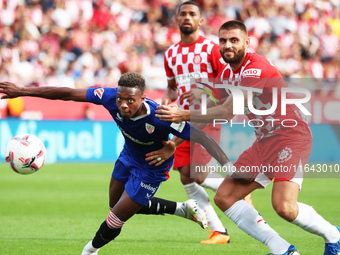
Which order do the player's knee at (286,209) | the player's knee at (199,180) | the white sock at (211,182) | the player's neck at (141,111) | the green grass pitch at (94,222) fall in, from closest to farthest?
the player's knee at (286,209) < the player's neck at (141,111) < the green grass pitch at (94,222) < the player's knee at (199,180) < the white sock at (211,182)

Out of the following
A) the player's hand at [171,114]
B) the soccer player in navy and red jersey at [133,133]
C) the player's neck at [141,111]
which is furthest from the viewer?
the player's neck at [141,111]

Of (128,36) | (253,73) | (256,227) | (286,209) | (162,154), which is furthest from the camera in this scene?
(128,36)

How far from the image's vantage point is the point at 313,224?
5.62 meters

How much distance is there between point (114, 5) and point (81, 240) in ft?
49.2

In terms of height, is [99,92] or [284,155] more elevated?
[99,92]

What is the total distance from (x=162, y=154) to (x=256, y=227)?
1.21 meters

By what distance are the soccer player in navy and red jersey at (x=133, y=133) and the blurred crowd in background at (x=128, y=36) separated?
1056 centimetres

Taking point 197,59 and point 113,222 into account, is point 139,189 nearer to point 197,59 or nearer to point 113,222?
point 113,222

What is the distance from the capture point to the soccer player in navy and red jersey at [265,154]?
5.50 meters

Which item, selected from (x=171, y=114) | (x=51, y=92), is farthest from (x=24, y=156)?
(x=171, y=114)

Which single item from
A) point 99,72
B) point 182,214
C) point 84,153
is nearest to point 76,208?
point 182,214

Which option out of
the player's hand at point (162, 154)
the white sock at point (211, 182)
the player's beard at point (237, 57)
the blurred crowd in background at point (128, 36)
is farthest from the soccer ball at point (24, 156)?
the blurred crowd in background at point (128, 36)

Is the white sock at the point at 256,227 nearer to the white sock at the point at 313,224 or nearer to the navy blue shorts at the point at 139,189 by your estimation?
the white sock at the point at 313,224

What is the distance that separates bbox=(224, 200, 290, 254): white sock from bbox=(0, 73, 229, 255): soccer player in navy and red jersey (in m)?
0.58
